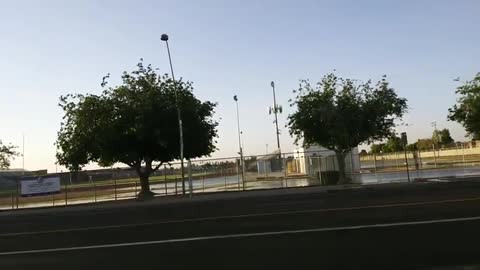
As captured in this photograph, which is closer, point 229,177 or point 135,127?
point 135,127

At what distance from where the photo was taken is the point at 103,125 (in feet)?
107

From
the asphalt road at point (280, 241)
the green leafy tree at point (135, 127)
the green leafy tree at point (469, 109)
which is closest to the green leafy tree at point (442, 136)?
the green leafy tree at point (469, 109)

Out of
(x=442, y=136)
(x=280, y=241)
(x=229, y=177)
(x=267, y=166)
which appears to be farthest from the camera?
(x=442, y=136)

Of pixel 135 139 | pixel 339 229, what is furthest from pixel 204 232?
pixel 135 139

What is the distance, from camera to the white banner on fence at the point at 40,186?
33.5 m

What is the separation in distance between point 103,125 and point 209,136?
273 inches

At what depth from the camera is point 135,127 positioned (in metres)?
32.3

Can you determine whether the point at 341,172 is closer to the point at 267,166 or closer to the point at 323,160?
the point at 323,160

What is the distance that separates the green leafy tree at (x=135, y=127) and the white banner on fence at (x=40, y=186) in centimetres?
131

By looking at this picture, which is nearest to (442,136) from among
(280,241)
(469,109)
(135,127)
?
(469,109)

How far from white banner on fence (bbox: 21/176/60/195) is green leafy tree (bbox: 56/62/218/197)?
131 centimetres

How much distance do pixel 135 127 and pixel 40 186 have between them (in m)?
7.41

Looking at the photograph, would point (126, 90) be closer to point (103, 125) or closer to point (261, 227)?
point (103, 125)

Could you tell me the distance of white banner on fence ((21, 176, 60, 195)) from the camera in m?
33.5
